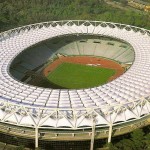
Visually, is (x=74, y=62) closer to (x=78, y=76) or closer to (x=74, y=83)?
(x=78, y=76)

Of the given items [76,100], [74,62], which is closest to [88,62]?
[74,62]

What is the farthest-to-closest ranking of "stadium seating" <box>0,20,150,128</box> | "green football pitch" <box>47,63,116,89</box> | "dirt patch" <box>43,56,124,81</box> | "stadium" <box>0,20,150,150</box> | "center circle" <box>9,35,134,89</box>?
1. "dirt patch" <box>43,56,124,81</box>
2. "center circle" <box>9,35,134,89</box>
3. "green football pitch" <box>47,63,116,89</box>
4. "stadium" <box>0,20,150,150</box>
5. "stadium seating" <box>0,20,150,128</box>

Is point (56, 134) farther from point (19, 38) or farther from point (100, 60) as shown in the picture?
point (100, 60)

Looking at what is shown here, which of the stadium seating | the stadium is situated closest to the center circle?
the stadium

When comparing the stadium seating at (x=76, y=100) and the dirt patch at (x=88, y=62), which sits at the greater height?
the dirt patch at (x=88, y=62)

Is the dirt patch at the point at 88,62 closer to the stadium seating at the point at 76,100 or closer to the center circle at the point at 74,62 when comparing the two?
the center circle at the point at 74,62

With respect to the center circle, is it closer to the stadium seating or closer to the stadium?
the stadium

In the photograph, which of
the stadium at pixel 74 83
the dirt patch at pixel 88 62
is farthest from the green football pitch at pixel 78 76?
the dirt patch at pixel 88 62
